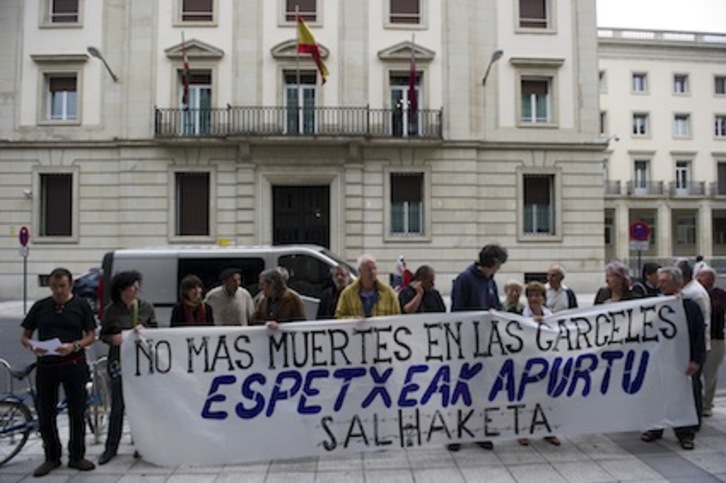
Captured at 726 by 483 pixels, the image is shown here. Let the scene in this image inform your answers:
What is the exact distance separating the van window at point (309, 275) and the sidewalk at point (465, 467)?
5440 mm

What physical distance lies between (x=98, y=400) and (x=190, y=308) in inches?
55.9

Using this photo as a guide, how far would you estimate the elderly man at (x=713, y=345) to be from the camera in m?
6.59

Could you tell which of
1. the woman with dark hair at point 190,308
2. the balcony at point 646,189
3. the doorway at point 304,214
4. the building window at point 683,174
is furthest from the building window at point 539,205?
the building window at point 683,174

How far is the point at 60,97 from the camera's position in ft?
75.6

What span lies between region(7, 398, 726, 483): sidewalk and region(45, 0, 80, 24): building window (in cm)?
2203

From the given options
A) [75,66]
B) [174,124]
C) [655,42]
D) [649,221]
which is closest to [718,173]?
[649,221]

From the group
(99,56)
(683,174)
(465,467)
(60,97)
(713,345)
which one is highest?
(99,56)

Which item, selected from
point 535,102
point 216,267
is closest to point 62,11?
point 216,267

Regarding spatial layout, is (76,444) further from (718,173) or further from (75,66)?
(718,173)

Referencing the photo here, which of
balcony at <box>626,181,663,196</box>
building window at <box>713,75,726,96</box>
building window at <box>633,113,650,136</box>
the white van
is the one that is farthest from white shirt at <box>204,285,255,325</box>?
building window at <box>713,75,726,96</box>

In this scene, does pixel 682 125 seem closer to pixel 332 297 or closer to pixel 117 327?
pixel 332 297

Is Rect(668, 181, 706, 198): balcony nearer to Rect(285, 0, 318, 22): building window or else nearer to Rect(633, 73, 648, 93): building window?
Rect(633, 73, 648, 93): building window

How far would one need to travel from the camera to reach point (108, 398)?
6.18 m

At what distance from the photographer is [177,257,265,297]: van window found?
418 inches
